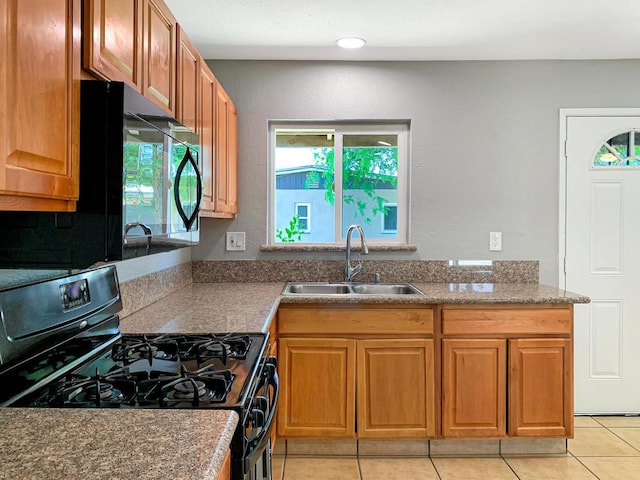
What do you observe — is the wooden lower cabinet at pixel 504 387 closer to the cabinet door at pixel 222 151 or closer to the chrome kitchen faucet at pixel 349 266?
the chrome kitchen faucet at pixel 349 266

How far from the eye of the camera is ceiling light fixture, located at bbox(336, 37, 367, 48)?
277 centimetres

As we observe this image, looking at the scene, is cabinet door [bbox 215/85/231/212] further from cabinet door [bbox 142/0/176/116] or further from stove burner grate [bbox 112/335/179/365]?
stove burner grate [bbox 112/335/179/365]

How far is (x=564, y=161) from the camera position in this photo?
3.12m

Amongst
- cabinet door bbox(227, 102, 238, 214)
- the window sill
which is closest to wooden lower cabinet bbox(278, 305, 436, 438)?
the window sill

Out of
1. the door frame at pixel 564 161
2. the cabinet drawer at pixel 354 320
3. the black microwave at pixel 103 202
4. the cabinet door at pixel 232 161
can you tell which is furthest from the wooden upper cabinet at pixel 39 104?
the door frame at pixel 564 161

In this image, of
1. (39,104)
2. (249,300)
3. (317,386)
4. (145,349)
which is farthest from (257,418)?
(317,386)

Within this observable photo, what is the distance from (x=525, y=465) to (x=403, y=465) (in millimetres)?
611

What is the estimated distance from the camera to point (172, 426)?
0.94 meters

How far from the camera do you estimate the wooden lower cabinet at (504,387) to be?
252cm

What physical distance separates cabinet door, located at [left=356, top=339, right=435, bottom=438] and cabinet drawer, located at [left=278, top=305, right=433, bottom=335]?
2.4 inches

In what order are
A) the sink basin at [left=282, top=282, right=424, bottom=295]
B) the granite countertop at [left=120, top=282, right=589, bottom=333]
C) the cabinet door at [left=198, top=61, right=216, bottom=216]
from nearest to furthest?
the granite countertop at [left=120, top=282, right=589, bottom=333] < the cabinet door at [left=198, top=61, right=216, bottom=216] < the sink basin at [left=282, top=282, right=424, bottom=295]

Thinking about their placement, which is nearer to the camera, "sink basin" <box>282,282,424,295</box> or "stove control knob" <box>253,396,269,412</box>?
"stove control knob" <box>253,396,269,412</box>

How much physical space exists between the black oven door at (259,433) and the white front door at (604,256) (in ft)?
7.68

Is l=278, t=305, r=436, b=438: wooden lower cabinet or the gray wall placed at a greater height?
the gray wall
